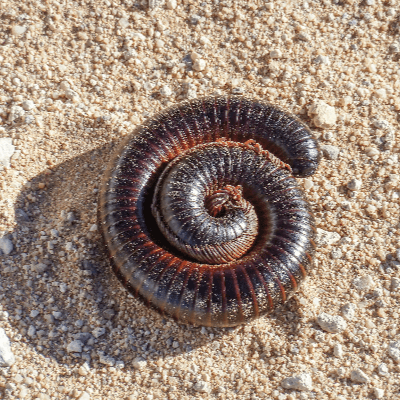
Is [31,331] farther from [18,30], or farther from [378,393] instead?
[18,30]

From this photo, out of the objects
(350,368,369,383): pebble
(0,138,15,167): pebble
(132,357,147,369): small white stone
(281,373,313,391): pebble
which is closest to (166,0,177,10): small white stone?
(0,138,15,167): pebble

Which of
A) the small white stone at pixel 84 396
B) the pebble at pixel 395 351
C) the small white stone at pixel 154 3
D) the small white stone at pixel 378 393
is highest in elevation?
the small white stone at pixel 154 3

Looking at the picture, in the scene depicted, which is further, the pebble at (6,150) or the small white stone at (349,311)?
the pebble at (6,150)

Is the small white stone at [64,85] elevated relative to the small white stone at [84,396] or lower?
elevated

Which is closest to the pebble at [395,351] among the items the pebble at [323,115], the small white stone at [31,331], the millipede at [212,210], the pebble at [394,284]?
the pebble at [394,284]

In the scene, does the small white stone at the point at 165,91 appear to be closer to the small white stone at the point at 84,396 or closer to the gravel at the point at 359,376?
the small white stone at the point at 84,396

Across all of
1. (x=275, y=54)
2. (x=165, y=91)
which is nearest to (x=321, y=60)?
(x=275, y=54)
